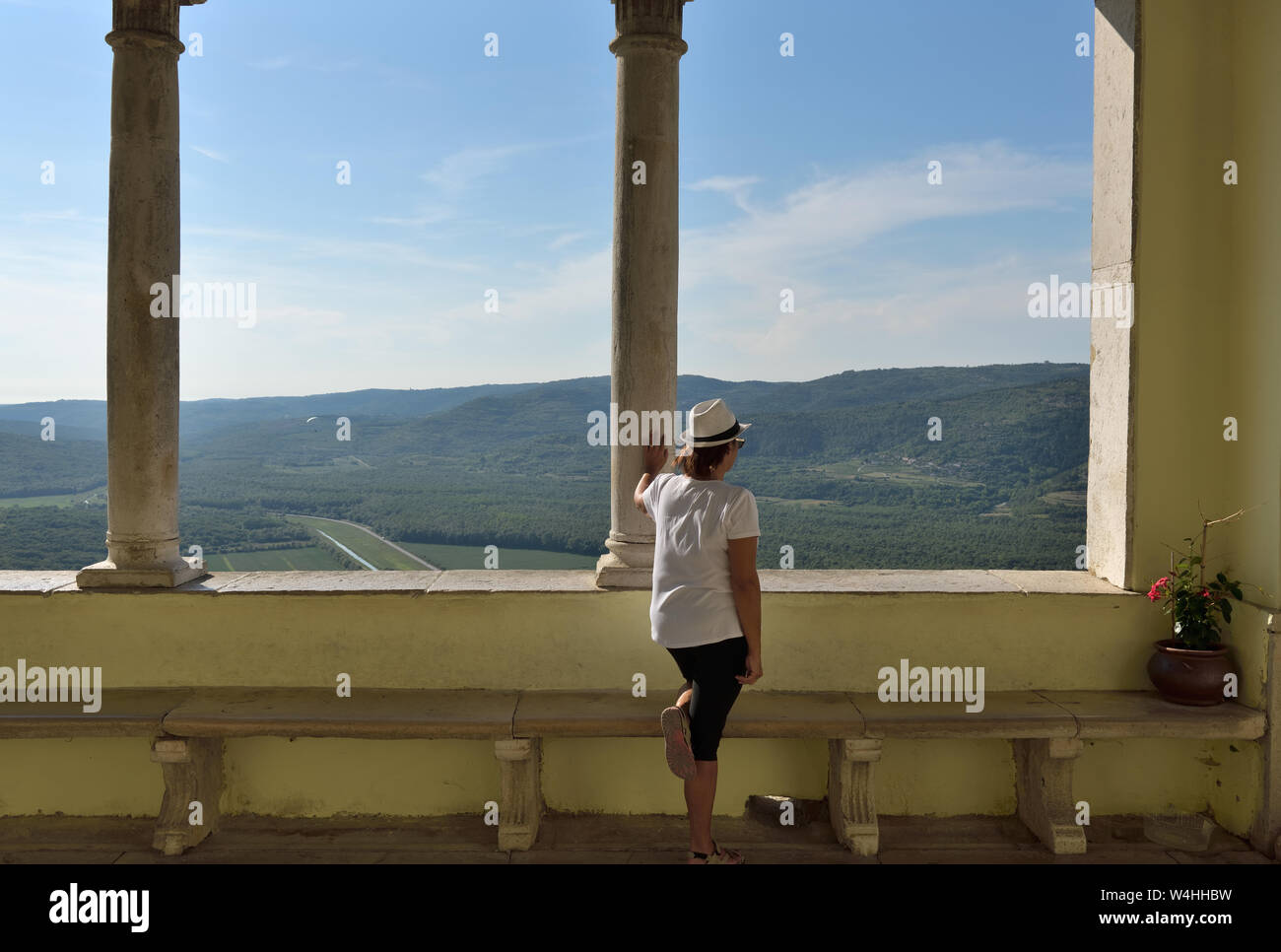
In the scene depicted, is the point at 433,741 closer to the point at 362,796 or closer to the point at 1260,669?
the point at 362,796

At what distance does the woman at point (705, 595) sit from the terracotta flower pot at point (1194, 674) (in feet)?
7.08

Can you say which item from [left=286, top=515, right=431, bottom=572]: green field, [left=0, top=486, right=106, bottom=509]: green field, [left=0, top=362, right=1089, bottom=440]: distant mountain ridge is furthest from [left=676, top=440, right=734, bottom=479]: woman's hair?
[left=286, top=515, right=431, bottom=572]: green field

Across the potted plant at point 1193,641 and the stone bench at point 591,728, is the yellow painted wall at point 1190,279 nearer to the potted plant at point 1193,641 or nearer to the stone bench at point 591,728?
the potted plant at point 1193,641

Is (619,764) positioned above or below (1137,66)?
below

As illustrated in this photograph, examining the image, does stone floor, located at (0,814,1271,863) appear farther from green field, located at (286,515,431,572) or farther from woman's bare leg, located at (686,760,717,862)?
green field, located at (286,515,431,572)

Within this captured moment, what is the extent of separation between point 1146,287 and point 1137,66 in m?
1.09

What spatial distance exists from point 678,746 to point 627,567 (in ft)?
4.05

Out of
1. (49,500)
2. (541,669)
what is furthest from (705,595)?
(49,500)

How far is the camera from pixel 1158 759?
438 centimetres

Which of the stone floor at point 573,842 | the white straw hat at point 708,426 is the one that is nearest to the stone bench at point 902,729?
the stone floor at point 573,842

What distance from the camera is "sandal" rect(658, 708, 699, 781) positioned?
136 inches

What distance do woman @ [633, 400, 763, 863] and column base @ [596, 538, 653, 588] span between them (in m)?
0.93
